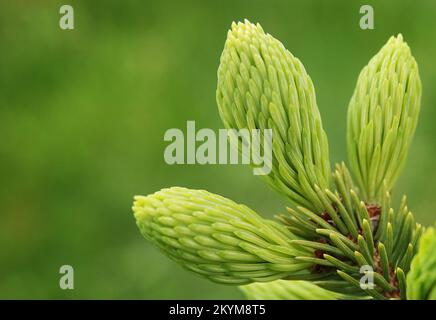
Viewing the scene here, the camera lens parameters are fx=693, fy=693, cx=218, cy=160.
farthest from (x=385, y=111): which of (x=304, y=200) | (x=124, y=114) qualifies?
(x=124, y=114)

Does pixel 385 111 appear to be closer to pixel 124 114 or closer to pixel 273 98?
pixel 273 98

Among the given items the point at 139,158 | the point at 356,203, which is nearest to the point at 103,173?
the point at 139,158

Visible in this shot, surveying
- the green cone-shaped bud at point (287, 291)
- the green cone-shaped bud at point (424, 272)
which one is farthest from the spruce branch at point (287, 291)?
the green cone-shaped bud at point (424, 272)

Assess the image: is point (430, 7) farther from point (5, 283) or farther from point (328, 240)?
point (328, 240)

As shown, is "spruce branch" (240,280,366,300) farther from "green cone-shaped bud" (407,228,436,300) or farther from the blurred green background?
the blurred green background

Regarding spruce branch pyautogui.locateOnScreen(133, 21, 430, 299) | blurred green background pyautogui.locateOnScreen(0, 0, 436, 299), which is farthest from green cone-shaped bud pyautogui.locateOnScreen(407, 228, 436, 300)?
blurred green background pyautogui.locateOnScreen(0, 0, 436, 299)
